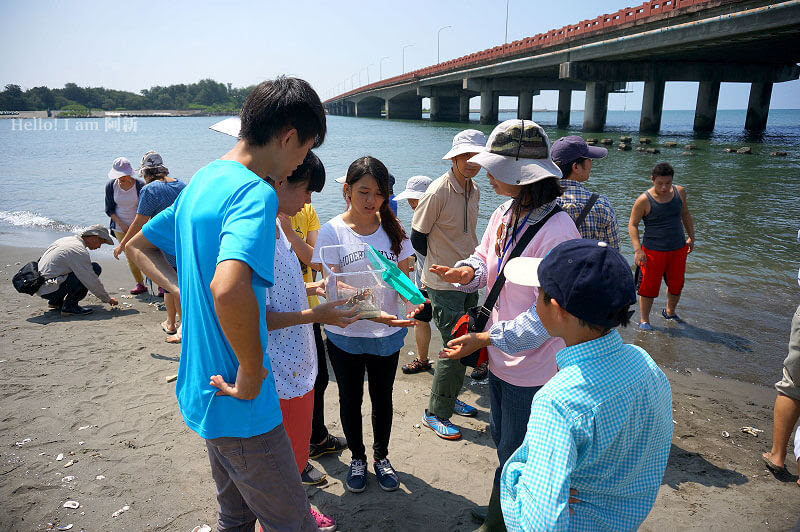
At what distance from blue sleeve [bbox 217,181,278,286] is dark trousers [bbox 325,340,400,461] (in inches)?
67.4

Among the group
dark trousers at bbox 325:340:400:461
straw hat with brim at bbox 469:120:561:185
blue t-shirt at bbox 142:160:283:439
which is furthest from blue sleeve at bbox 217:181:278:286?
dark trousers at bbox 325:340:400:461

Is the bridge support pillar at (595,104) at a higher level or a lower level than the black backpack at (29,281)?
higher

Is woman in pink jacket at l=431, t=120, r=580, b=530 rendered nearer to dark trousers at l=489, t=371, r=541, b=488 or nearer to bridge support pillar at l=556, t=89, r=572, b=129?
dark trousers at l=489, t=371, r=541, b=488

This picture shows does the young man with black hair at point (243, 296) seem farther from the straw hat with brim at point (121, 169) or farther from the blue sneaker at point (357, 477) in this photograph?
the straw hat with brim at point (121, 169)

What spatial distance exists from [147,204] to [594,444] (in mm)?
3828

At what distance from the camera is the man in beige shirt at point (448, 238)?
3.83 m

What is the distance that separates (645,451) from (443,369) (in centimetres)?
232

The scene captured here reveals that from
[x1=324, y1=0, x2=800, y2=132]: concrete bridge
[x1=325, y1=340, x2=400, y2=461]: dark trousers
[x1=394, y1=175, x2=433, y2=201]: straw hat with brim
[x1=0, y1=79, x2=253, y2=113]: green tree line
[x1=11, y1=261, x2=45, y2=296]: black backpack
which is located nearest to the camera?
[x1=325, y1=340, x2=400, y2=461]: dark trousers

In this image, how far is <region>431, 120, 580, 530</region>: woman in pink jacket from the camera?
88.4 inches

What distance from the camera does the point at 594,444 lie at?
4.51 feet

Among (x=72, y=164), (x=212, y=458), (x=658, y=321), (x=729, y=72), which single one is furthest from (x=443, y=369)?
(x=729, y=72)

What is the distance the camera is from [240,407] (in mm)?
1581

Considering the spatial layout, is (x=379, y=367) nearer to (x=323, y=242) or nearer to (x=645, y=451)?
(x=323, y=242)

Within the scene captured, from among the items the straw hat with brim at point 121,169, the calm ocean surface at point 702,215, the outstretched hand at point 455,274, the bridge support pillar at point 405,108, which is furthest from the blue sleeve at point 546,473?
the bridge support pillar at point 405,108
